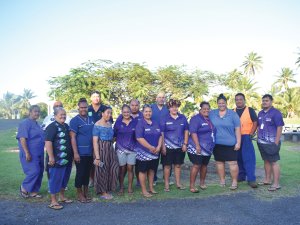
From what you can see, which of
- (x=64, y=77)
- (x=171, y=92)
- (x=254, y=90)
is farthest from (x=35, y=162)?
(x=254, y=90)

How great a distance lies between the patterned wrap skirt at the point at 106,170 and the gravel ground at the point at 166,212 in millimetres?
412

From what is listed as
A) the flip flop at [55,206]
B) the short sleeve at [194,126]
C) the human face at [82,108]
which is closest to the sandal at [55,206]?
the flip flop at [55,206]

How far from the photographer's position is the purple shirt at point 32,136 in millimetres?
5367

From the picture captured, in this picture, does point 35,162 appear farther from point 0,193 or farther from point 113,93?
point 113,93

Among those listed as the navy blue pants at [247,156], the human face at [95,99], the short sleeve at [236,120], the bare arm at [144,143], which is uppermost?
the human face at [95,99]

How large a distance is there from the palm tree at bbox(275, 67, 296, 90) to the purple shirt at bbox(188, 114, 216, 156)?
2006 inches

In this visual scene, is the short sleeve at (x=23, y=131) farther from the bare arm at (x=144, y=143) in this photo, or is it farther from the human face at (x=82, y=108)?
the bare arm at (x=144, y=143)

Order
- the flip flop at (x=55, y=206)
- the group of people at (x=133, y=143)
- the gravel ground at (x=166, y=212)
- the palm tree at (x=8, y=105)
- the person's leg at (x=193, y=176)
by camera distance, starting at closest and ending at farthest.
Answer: the gravel ground at (x=166, y=212), the flip flop at (x=55, y=206), the group of people at (x=133, y=143), the person's leg at (x=193, y=176), the palm tree at (x=8, y=105)

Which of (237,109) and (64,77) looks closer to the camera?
→ (237,109)

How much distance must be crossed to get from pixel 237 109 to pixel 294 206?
227cm

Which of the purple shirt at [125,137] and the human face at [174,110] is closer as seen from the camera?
the purple shirt at [125,137]

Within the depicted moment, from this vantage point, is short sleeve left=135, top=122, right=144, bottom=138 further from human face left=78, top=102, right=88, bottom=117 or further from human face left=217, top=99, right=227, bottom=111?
human face left=217, top=99, right=227, bottom=111

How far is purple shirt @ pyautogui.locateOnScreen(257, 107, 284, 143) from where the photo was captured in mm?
5895

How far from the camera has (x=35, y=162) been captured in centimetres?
547
